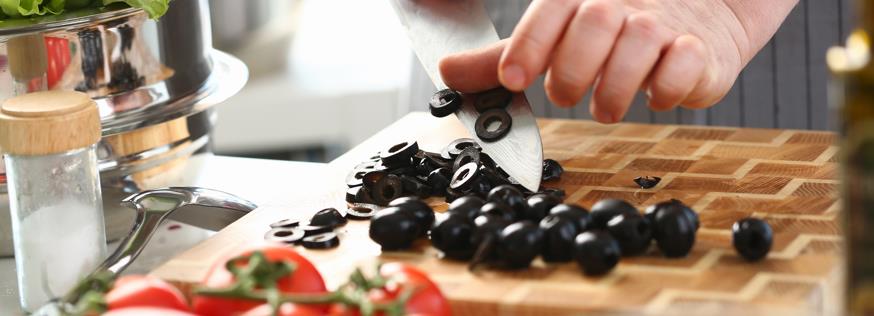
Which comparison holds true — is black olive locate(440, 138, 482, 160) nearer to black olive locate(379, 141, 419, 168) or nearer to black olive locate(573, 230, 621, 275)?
black olive locate(379, 141, 419, 168)

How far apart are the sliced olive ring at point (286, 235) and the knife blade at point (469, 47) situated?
18 cm

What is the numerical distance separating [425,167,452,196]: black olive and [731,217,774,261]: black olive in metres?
0.27

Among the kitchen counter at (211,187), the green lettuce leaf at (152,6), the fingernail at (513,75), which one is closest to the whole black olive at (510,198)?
the fingernail at (513,75)

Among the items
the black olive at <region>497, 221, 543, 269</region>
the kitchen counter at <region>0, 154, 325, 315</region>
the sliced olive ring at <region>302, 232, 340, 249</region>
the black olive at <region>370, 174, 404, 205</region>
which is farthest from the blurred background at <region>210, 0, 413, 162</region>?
the black olive at <region>497, 221, 543, 269</region>

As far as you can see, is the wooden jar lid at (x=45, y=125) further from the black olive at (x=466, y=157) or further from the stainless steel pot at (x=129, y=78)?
the black olive at (x=466, y=157)

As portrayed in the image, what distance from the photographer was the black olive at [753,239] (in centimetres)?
74

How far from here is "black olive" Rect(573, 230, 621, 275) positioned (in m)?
0.71

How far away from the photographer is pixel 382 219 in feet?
2.60

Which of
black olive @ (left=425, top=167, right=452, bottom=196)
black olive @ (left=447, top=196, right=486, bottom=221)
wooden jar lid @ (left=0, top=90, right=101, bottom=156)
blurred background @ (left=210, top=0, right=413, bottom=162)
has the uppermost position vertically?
wooden jar lid @ (left=0, top=90, right=101, bottom=156)

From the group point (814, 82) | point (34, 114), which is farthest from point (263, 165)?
point (814, 82)

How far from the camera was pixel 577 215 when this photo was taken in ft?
2.45

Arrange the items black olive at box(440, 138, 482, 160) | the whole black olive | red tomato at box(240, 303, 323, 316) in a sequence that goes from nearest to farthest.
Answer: red tomato at box(240, 303, 323, 316) < the whole black olive < black olive at box(440, 138, 482, 160)

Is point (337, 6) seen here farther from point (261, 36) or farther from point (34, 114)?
point (34, 114)

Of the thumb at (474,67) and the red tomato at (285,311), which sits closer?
the red tomato at (285,311)
